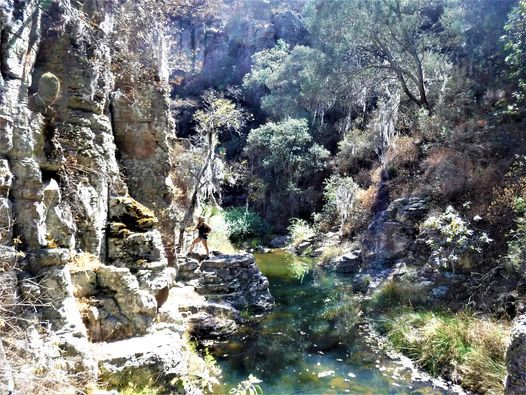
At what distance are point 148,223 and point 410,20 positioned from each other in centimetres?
1437

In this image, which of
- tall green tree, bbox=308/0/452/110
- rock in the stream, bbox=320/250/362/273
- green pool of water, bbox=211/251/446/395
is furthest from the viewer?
tall green tree, bbox=308/0/452/110

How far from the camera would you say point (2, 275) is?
3.65 m

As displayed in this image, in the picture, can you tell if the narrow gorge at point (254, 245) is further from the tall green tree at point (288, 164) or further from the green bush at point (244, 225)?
the tall green tree at point (288, 164)

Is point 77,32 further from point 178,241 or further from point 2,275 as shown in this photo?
point 178,241

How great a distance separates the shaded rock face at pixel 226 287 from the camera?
951 cm

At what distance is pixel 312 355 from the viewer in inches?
322

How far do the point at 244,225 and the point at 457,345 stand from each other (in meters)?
17.2

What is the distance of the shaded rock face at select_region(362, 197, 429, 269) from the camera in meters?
12.9

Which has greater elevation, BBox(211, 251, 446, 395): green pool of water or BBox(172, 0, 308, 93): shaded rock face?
BBox(172, 0, 308, 93): shaded rock face

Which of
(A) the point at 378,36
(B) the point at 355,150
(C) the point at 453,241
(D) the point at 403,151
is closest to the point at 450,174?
(C) the point at 453,241

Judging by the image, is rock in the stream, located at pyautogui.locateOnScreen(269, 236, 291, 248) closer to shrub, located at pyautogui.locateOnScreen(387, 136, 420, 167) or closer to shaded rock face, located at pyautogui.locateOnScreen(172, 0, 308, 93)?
shrub, located at pyautogui.locateOnScreen(387, 136, 420, 167)

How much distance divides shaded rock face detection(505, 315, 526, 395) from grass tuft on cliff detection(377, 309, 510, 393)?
1951 mm

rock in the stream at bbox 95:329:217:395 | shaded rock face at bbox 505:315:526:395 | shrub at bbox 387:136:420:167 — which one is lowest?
rock in the stream at bbox 95:329:217:395

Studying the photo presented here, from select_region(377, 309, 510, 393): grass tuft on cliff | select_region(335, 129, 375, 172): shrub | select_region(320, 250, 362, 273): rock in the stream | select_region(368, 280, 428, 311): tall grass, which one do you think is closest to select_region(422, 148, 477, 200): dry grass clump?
select_region(368, 280, 428, 311): tall grass
